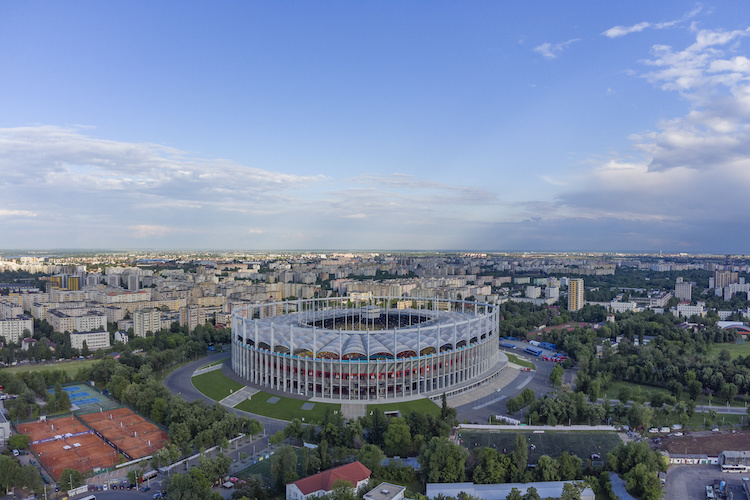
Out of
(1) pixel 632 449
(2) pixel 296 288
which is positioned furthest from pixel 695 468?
(2) pixel 296 288

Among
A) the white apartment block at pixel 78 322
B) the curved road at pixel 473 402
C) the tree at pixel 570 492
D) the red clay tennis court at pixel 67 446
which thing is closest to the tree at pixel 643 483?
the tree at pixel 570 492

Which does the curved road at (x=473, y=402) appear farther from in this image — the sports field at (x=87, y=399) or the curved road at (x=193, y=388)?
the sports field at (x=87, y=399)

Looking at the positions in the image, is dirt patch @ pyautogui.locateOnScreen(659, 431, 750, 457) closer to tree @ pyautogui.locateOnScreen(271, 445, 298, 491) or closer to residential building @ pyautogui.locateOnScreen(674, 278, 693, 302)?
→ tree @ pyautogui.locateOnScreen(271, 445, 298, 491)

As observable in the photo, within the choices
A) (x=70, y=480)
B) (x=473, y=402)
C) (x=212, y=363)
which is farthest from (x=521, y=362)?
(x=70, y=480)

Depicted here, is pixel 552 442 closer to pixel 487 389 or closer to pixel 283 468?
pixel 487 389

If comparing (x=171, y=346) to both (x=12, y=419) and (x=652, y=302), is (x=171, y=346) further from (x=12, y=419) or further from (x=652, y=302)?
(x=652, y=302)

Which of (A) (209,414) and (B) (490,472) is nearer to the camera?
(B) (490,472)

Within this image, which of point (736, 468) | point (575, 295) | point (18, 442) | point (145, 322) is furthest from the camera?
point (575, 295)
